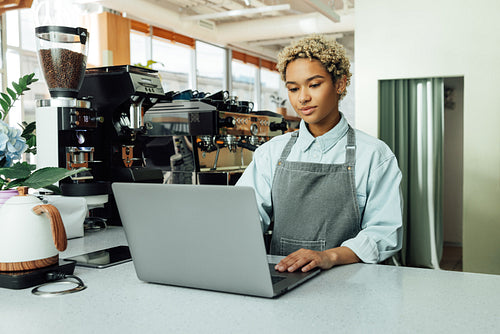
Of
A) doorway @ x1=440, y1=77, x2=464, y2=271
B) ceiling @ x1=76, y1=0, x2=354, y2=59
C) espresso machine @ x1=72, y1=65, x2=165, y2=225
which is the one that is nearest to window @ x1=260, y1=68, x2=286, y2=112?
ceiling @ x1=76, y1=0, x2=354, y2=59

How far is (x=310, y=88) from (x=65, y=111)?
0.95m

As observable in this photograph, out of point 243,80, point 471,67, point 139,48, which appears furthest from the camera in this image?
point 243,80

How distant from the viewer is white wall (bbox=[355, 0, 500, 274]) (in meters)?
3.25

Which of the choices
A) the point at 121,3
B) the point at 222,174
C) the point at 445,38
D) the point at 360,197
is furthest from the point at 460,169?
the point at 360,197

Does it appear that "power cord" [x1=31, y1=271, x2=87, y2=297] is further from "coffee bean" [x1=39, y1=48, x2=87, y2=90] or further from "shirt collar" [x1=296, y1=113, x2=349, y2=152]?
"coffee bean" [x1=39, y1=48, x2=87, y2=90]

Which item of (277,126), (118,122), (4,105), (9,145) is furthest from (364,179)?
(277,126)

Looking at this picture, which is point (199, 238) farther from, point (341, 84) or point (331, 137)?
point (341, 84)

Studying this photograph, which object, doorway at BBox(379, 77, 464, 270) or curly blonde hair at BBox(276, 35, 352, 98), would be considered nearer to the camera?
curly blonde hair at BBox(276, 35, 352, 98)

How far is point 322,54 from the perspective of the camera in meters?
1.61

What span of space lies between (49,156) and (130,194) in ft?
3.17

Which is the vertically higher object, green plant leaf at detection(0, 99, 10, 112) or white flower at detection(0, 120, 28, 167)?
green plant leaf at detection(0, 99, 10, 112)

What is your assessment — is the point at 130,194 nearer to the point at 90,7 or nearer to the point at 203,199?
the point at 203,199

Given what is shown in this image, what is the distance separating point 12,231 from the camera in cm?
114

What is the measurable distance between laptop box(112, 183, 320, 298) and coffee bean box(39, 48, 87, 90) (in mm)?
997
